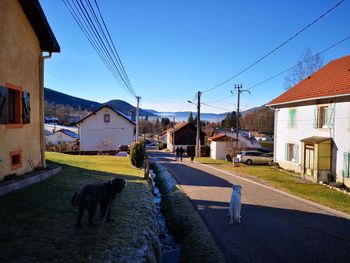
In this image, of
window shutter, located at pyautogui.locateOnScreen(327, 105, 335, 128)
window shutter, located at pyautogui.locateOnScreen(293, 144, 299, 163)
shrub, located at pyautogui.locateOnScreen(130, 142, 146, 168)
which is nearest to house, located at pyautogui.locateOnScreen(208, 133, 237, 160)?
window shutter, located at pyautogui.locateOnScreen(293, 144, 299, 163)

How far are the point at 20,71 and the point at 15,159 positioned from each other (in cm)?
286

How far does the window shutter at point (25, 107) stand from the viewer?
1118cm

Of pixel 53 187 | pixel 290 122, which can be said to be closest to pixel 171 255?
pixel 53 187

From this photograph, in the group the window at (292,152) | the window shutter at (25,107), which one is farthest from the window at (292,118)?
the window shutter at (25,107)

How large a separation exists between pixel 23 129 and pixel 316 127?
713 inches

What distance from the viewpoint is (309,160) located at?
73.6 feet

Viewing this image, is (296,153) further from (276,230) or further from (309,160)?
(276,230)

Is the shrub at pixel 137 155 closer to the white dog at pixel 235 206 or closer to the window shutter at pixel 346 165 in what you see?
the window shutter at pixel 346 165

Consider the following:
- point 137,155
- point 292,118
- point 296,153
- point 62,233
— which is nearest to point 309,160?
point 296,153

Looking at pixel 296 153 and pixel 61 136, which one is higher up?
pixel 296 153

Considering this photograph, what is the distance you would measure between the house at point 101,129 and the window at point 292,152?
29469 millimetres

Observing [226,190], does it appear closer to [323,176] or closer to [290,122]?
[323,176]

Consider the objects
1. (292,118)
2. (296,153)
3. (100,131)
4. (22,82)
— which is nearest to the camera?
(22,82)

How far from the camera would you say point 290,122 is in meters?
26.3
